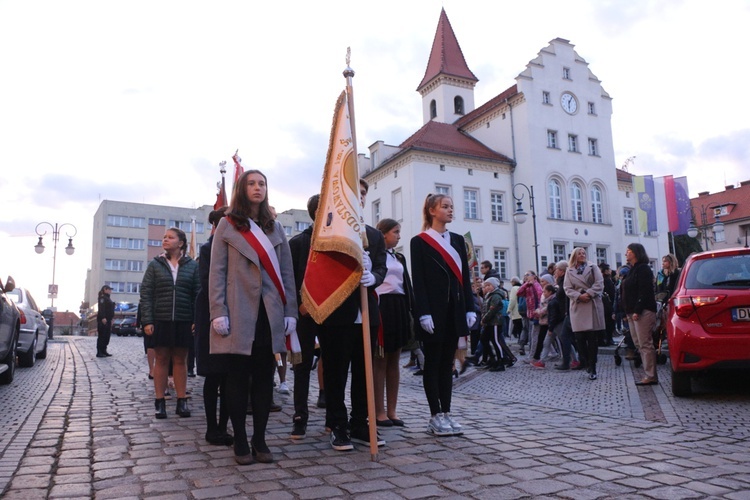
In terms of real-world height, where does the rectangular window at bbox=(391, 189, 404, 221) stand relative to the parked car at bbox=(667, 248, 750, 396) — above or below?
above

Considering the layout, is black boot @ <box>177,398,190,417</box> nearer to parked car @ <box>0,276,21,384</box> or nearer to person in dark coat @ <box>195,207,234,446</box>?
person in dark coat @ <box>195,207,234,446</box>

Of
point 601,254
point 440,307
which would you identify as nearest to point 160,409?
point 440,307

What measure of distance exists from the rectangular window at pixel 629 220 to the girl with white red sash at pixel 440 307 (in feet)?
143

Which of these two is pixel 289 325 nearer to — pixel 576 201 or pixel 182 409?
pixel 182 409

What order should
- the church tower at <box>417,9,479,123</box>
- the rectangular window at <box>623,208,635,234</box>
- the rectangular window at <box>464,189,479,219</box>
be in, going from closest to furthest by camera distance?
the rectangular window at <box>464,189,479,219</box> → the rectangular window at <box>623,208,635,234</box> → the church tower at <box>417,9,479,123</box>

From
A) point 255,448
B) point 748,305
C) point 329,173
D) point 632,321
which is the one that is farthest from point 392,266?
point 632,321

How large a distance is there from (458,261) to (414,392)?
3701mm

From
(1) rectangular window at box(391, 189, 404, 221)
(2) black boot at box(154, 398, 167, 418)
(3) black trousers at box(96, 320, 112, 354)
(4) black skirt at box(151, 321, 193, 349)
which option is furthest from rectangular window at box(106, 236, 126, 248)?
(2) black boot at box(154, 398, 167, 418)

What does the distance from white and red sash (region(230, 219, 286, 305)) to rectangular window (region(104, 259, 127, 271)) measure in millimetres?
82064

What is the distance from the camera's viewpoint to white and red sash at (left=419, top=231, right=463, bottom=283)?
17.7 feet

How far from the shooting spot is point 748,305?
688 centimetres

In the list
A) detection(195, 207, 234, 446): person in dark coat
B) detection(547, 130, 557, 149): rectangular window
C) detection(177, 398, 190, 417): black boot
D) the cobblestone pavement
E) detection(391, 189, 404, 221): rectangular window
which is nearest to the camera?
the cobblestone pavement

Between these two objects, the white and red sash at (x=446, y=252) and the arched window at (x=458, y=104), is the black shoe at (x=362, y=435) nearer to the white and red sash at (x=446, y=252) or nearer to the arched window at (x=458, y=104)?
the white and red sash at (x=446, y=252)

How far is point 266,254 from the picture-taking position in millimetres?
4500
